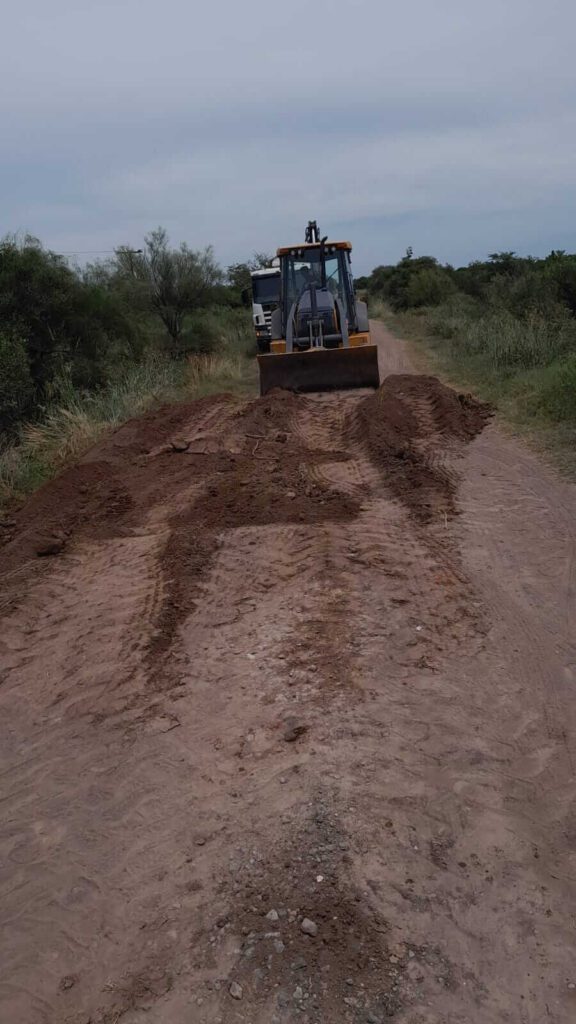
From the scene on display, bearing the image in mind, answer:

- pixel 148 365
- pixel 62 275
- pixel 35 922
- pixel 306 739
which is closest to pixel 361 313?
pixel 148 365

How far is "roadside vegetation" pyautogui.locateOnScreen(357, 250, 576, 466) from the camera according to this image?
10.5 metres

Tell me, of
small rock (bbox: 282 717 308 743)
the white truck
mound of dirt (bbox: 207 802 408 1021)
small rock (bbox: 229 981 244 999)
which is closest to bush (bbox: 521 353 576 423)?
small rock (bbox: 282 717 308 743)

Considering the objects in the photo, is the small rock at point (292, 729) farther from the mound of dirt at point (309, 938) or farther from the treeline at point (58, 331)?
the treeline at point (58, 331)

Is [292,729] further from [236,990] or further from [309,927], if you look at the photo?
[236,990]

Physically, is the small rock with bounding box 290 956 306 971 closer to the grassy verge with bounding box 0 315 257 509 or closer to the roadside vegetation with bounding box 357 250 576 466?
the roadside vegetation with bounding box 357 250 576 466

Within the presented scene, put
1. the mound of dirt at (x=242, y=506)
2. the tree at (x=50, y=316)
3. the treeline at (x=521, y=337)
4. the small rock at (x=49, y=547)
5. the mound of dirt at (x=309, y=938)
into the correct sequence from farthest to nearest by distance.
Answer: the tree at (x=50, y=316) → the treeline at (x=521, y=337) → the small rock at (x=49, y=547) → the mound of dirt at (x=242, y=506) → the mound of dirt at (x=309, y=938)

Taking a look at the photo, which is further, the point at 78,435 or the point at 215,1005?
the point at 78,435

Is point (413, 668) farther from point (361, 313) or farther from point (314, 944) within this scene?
point (361, 313)

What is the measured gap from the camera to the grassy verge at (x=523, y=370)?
9.84 metres

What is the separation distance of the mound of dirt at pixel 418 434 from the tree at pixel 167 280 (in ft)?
39.7

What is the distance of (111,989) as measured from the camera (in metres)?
2.70

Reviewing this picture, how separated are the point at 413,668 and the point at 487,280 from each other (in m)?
39.7

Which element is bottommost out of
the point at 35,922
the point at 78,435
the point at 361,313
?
the point at 35,922

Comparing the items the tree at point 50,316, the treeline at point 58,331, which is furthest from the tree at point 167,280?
the tree at point 50,316
